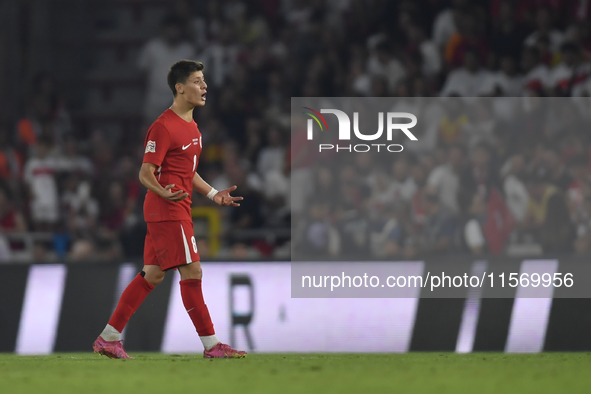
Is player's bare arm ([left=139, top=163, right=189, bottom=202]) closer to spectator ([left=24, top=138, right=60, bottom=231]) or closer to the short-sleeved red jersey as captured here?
the short-sleeved red jersey

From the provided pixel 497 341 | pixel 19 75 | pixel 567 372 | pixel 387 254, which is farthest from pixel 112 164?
pixel 567 372

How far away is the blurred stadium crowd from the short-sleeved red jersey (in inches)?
106

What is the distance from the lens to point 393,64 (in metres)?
11.6

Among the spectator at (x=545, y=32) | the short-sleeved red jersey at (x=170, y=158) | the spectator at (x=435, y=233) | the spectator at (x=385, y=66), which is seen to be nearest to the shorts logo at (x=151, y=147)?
the short-sleeved red jersey at (x=170, y=158)

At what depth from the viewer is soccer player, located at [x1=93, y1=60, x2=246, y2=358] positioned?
19.2 ft

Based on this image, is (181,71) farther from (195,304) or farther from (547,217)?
(547,217)

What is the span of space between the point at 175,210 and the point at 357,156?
10.5 feet

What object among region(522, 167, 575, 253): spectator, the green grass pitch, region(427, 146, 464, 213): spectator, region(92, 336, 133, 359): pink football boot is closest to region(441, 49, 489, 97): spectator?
region(427, 146, 464, 213): spectator

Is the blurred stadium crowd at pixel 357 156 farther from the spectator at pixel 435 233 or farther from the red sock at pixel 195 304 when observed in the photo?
the red sock at pixel 195 304

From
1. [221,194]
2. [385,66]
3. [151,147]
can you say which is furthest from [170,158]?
[385,66]

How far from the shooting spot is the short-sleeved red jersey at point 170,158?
19.1 feet

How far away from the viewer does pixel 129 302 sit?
20.0ft

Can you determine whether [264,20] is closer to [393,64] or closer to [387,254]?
[393,64]

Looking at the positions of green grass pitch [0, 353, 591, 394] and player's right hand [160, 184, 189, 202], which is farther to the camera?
player's right hand [160, 184, 189, 202]
